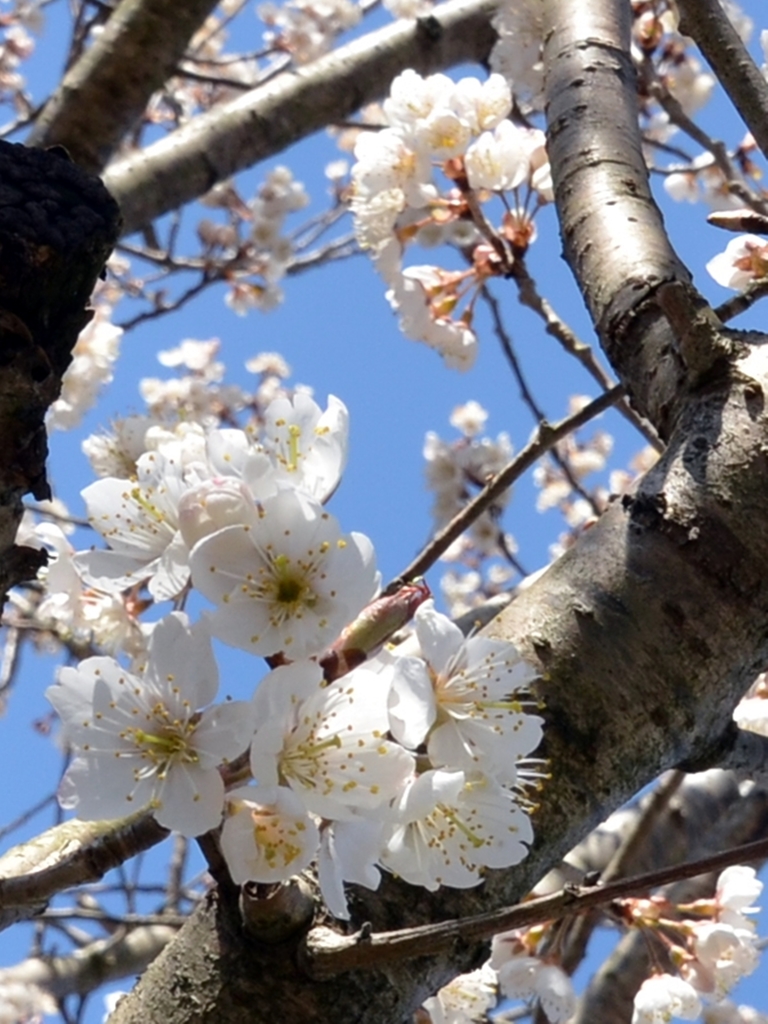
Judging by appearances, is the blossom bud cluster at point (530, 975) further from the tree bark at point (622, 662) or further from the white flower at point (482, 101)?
the white flower at point (482, 101)

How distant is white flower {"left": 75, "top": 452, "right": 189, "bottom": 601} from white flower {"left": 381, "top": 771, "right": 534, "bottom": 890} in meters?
0.25

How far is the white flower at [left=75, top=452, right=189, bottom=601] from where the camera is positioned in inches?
30.9

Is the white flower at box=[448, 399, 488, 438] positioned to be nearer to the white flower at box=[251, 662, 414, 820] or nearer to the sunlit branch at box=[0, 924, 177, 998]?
the sunlit branch at box=[0, 924, 177, 998]

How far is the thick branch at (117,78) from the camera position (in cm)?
234

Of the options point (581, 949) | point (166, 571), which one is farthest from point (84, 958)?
point (166, 571)

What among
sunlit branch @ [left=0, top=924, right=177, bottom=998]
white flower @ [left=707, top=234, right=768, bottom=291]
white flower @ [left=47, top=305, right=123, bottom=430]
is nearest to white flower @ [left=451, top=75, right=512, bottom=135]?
white flower @ [left=707, top=234, right=768, bottom=291]

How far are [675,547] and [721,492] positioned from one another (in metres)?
0.06

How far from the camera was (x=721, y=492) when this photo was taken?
828mm

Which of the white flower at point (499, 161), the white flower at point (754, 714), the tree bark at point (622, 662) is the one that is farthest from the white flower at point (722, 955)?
the white flower at point (499, 161)

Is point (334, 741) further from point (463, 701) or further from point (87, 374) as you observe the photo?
point (87, 374)

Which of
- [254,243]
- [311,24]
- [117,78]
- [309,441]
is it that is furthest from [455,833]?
[311,24]

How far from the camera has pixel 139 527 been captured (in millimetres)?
826

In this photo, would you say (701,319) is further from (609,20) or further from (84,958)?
(84,958)

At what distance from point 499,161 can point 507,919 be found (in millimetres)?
1548
